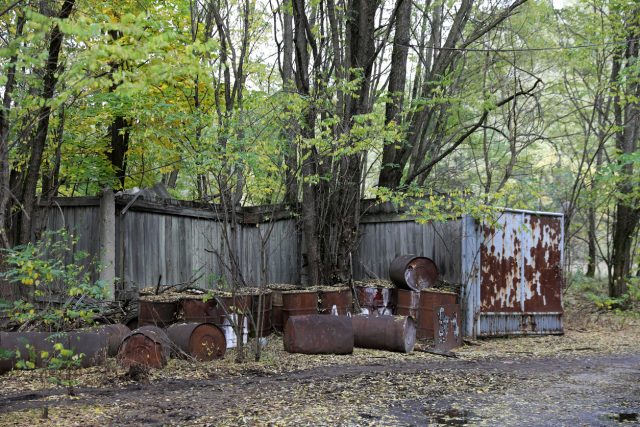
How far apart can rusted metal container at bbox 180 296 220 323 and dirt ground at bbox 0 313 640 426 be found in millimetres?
970

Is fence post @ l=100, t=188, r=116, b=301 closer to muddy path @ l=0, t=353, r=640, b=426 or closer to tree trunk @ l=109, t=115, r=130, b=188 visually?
muddy path @ l=0, t=353, r=640, b=426

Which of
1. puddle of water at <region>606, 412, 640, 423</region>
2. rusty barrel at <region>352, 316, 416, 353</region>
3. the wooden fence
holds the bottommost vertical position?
puddle of water at <region>606, 412, 640, 423</region>

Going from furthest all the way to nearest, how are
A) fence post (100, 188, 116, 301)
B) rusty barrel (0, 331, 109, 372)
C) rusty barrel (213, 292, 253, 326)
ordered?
fence post (100, 188, 116, 301) → rusty barrel (213, 292, 253, 326) → rusty barrel (0, 331, 109, 372)

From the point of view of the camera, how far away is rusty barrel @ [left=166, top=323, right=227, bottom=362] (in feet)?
24.9

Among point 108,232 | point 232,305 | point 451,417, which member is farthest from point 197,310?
point 451,417

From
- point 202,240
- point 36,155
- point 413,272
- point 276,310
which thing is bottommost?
point 276,310

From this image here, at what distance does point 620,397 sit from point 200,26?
11.5 metres

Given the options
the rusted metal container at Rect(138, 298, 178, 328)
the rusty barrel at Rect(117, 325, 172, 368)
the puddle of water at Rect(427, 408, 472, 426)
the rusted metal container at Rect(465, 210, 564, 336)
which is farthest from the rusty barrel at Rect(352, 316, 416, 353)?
the puddle of water at Rect(427, 408, 472, 426)

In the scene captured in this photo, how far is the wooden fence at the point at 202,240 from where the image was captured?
9.65 m

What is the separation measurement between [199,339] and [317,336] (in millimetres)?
1651

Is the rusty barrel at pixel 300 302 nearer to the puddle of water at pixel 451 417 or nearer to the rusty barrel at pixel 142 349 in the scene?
the rusty barrel at pixel 142 349

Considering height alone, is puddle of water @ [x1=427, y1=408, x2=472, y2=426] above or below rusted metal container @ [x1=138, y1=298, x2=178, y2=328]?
below

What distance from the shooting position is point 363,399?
598 cm

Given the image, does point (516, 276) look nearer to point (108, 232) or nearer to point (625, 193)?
point (625, 193)
